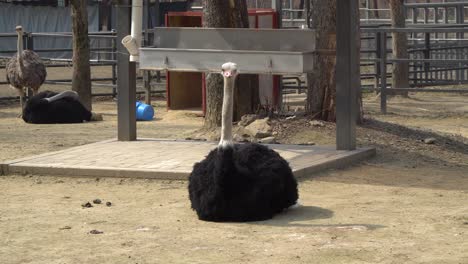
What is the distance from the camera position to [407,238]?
21.8ft

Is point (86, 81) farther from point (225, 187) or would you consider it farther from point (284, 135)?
point (225, 187)

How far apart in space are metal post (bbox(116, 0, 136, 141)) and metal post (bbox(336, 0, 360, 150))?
2.27 m

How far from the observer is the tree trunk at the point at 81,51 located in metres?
16.9

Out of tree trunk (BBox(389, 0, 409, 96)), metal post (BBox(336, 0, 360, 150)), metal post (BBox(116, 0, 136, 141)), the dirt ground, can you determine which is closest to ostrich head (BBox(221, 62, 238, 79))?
the dirt ground

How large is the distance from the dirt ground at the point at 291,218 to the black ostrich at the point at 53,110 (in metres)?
3.82

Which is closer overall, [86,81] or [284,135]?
[284,135]

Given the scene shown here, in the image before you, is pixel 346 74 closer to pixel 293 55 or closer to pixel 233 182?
pixel 293 55

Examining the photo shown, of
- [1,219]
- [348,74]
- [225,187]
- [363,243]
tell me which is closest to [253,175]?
[225,187]

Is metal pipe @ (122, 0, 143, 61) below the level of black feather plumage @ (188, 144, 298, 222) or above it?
above

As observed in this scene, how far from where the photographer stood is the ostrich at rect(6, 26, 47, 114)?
17.0 meters

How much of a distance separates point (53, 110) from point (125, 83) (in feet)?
15.1

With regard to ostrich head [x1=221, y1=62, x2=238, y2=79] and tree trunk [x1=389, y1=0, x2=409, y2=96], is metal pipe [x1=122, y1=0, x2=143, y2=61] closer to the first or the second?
ostrich head [x1=221, y1=62, x2=238, y2=79]

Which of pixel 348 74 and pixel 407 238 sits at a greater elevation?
pixel 348 74

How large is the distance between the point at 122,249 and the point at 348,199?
7.65 feet
